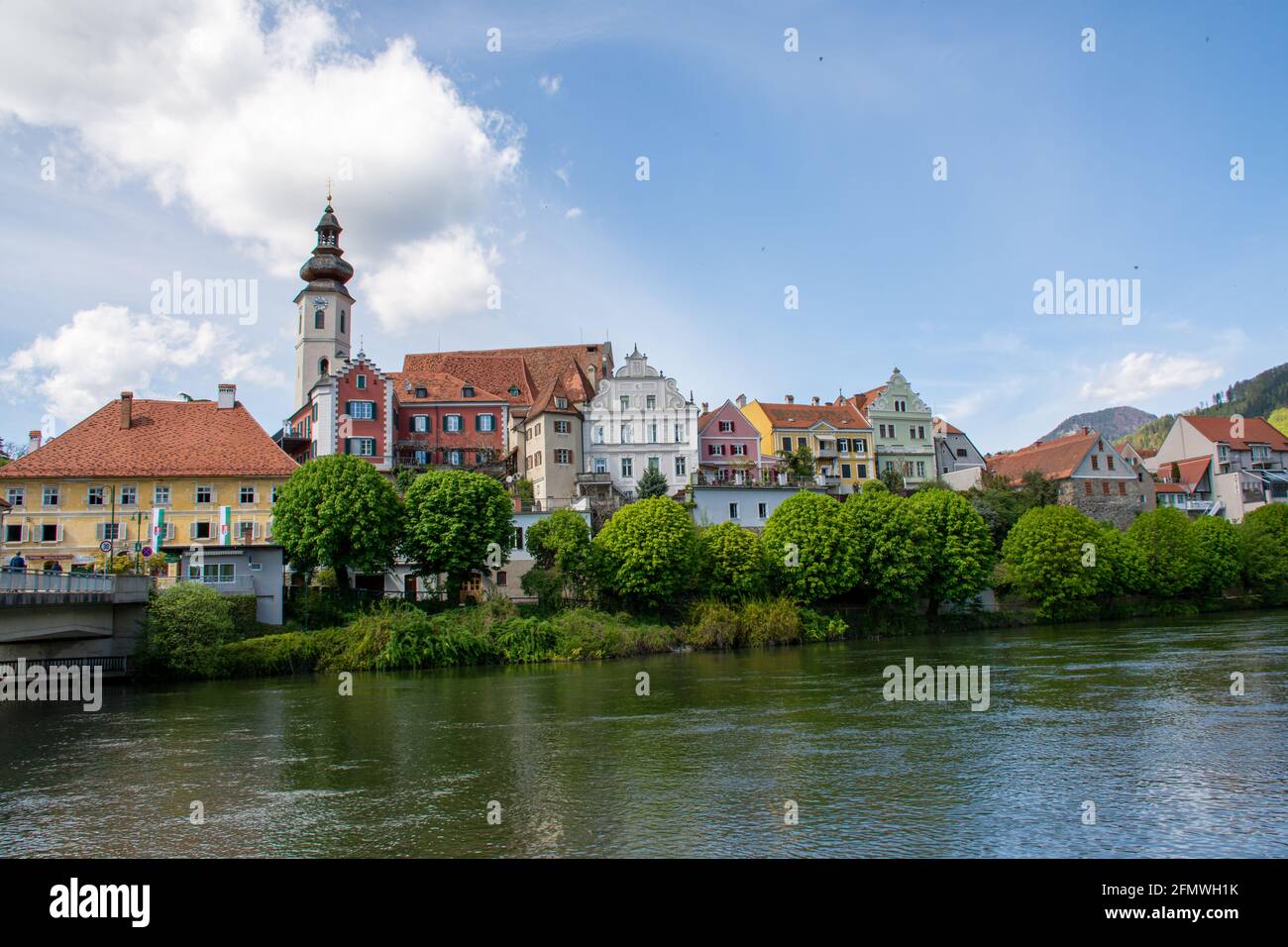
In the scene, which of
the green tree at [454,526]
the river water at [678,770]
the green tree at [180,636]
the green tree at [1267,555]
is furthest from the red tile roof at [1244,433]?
the green tree at [180,636]

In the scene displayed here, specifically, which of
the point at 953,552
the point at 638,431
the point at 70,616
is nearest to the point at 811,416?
the point at 638,431

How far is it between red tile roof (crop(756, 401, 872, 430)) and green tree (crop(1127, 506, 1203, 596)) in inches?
978

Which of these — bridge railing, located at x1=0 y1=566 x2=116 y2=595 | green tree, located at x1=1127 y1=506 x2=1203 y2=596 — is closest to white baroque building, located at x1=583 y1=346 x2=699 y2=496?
green tree, located at x1=1127 y1=506 x2=1203 y2=596

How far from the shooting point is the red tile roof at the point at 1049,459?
88688 millimetres

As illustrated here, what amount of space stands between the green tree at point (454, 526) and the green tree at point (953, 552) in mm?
29008

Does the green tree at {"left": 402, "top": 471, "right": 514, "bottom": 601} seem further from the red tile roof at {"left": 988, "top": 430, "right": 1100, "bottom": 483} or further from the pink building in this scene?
the red tile roof at {"left": 988, "top": 430, "right": 1100, "bottom": 483}

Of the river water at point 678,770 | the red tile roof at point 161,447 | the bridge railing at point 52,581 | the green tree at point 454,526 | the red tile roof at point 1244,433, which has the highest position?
the red tile roof at point 1244,433

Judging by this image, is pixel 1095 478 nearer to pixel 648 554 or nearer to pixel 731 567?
pixel 731 567

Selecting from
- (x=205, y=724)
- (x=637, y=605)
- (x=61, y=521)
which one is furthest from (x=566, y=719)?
(x=61, y=521)

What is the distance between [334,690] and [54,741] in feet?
41.5

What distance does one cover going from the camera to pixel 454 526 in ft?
186

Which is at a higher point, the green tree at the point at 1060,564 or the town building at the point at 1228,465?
the town building at the point at 1228,465

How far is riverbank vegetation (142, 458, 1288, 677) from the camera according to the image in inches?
1981

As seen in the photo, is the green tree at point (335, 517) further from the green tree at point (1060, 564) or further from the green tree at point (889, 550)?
the green tree at point (1060, 564)
